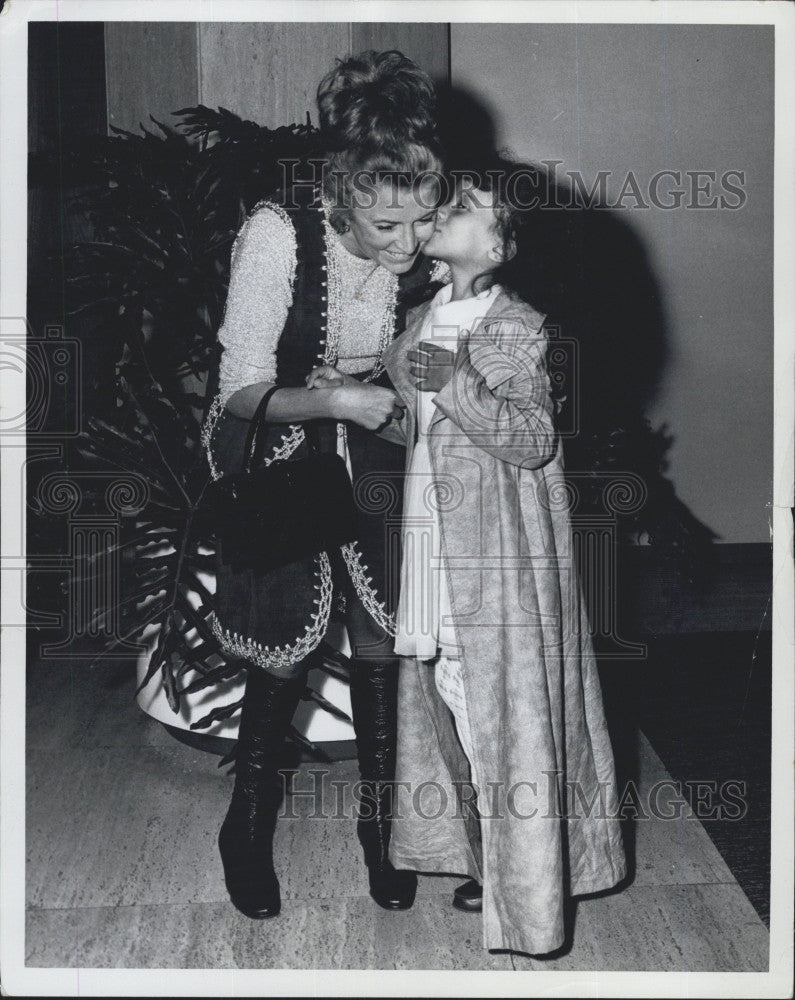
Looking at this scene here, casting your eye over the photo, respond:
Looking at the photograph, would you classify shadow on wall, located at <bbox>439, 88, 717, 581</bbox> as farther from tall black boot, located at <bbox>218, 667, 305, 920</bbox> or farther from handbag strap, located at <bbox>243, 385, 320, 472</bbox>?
tall black boot, located at <bbox>218, 667, 305, 920</bbox>

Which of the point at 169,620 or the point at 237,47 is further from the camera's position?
the point at 237,47

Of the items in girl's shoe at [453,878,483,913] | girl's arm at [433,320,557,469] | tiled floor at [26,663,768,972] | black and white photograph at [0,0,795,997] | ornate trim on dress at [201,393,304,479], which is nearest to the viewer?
girl's arm at [433,320,557,469]

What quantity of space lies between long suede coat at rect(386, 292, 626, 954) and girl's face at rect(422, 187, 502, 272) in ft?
0.28

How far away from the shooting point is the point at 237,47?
2.64 m

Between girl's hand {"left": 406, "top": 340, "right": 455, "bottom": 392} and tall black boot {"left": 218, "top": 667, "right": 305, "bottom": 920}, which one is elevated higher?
girl's hand {"left": 406, "top": 340, "right": 455, "bottom": 392}

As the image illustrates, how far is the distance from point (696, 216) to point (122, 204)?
6.01 feet

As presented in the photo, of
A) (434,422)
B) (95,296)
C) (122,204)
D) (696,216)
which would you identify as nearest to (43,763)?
(95,296)

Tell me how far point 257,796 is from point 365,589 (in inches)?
20.4

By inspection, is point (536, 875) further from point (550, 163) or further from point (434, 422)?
point (550, 163)

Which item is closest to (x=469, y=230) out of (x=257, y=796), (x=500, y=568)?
(x=500, y=568)

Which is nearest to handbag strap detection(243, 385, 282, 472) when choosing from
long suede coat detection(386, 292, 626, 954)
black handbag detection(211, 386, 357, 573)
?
black handbag detection(211, 386, 357, 573)

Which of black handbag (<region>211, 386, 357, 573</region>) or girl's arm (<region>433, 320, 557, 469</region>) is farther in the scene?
black handbag (<region>211, 386, 357, 573</region>)

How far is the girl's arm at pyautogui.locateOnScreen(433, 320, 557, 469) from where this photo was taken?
71.4 inches

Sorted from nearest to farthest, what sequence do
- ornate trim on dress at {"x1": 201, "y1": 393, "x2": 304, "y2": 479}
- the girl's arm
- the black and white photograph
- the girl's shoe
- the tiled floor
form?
the girl's arm
the black and white photograph
ornate trim on dress at {"x1": 201, "y1": 393, "x2": 304, "y2": 479}
the tiled floor
the girl's shoe
